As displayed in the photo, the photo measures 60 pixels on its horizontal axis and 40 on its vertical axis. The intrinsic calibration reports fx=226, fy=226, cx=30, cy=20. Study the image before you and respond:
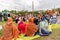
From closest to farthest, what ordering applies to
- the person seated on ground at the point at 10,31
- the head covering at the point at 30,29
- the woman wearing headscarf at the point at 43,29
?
the person seated on ground at the point at 10,31, the head covering at the point at 30,29, the woman wearing headscarf at the point at 43,29

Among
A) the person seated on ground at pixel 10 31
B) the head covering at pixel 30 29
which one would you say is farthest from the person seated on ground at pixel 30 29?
the person seated on ground at pixel 10 31

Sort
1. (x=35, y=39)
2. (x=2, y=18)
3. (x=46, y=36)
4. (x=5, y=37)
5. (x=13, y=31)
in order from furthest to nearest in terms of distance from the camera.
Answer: (x=2, y=18) < (x=46, y=36) < (x=35, y=39) < (x=5, y=37) < (x=13, y=31)

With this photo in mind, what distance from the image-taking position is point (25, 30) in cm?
1366

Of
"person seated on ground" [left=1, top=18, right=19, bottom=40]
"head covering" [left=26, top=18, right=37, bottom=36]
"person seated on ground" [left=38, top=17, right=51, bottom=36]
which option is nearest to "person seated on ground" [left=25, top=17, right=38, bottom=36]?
"head covering" [left=26, top=18, right=37, bottom=36]

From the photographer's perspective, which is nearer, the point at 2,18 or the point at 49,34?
the point at 49,34

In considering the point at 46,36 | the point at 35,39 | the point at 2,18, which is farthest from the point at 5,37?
the point at 2,18

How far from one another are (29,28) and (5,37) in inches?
161

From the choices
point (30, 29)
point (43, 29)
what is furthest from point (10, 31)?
point (43, 29)

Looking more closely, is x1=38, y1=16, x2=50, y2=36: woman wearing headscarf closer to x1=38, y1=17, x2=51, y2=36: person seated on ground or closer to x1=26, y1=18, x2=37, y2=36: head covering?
x1=38, y1=17, x2=51, y2=36: person seated on ground

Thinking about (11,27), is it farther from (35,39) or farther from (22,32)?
(22,32)

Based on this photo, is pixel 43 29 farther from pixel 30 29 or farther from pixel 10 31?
pixel 10 31

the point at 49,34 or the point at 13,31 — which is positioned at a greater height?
the point at 13,31

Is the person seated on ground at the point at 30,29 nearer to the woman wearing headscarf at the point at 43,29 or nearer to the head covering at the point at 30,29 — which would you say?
the head covering at the point at 30,29

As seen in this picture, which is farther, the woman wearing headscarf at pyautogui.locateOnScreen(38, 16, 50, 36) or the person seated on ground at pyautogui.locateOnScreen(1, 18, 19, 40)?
the woman wearing headscarf at pyautogui.locateOnScreen(38, 16, 50, 36)
